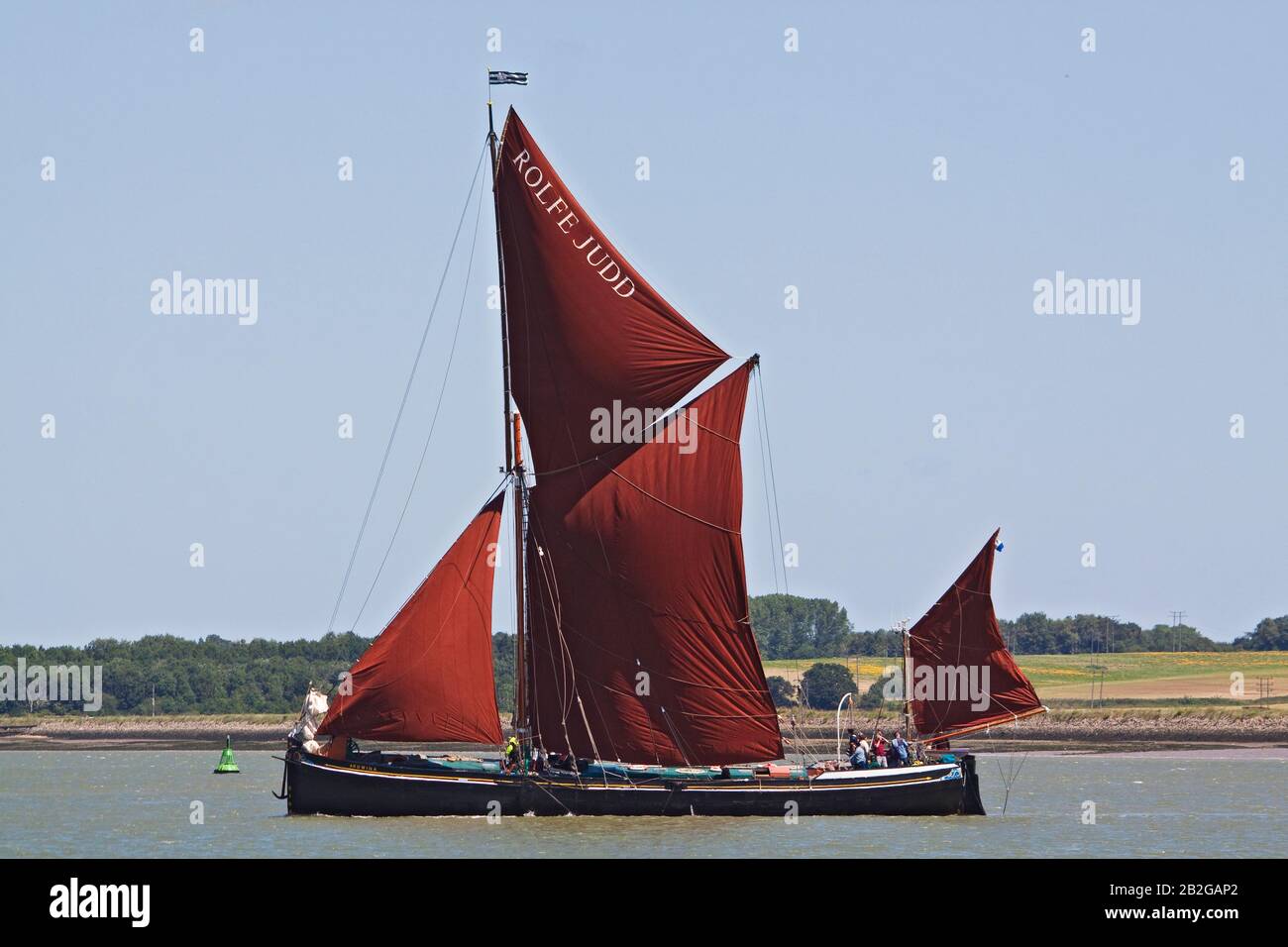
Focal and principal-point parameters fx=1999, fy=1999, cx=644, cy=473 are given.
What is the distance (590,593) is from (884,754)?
11.2m

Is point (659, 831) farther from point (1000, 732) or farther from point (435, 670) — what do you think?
point (1000, 732)

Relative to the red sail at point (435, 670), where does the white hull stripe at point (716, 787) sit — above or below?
below

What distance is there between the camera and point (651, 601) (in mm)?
58406

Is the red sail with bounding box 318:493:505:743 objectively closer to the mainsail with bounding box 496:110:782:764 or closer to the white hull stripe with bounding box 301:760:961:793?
the white hull stripe with bounding box 301:760:961:793

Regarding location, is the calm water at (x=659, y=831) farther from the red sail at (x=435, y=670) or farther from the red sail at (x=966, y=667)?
the red sail at (x=966, y=667)

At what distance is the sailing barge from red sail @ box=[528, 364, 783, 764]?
6 centimetres

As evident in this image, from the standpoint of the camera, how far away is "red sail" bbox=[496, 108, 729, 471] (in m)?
58.8

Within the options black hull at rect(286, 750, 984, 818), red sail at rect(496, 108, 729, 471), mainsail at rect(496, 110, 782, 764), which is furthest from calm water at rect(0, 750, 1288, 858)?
red sail at rect(496, 108, 729, 471)

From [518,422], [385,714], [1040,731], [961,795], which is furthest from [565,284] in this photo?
[1040,731]

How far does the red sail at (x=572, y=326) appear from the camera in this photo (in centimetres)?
5875

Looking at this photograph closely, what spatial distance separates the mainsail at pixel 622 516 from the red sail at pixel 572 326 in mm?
42

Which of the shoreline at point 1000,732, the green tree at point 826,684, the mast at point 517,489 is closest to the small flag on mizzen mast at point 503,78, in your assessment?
the mast at point 517,489

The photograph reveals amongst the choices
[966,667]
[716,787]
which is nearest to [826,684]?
[966,667]
